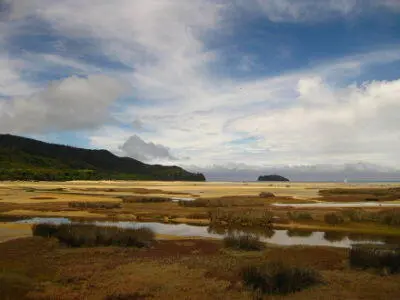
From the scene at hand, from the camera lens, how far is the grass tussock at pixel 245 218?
134ft

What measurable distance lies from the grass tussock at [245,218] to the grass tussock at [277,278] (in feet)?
73.2

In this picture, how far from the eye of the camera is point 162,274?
63.9 ft

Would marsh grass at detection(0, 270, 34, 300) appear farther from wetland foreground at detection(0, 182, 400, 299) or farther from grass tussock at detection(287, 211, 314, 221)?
grass tussock at detection(287, 211, 314, 221)

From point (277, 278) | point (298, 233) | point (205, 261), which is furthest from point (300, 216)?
point (277, 278)

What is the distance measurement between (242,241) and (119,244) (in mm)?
8161

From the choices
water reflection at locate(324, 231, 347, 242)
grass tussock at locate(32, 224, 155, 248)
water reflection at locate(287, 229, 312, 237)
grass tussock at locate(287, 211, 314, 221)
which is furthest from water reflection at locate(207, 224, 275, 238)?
grass tussock at locate(32, 224, 155, 248)

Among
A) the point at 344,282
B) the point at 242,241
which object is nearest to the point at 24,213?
the point at 242,241

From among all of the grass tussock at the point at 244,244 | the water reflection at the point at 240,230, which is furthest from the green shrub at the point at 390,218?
the grass tussock at the point at 244,244

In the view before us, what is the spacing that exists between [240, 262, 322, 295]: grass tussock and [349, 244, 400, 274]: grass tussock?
456 cm

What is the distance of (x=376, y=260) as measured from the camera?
21.5 meters

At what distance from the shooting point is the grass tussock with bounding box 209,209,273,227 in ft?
134

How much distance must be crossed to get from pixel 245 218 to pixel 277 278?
959 inches

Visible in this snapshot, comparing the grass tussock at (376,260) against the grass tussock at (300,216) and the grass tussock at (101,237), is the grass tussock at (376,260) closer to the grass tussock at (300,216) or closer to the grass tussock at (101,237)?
the grass tussock at (101,237)

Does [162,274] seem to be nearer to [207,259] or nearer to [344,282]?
[207,259]
